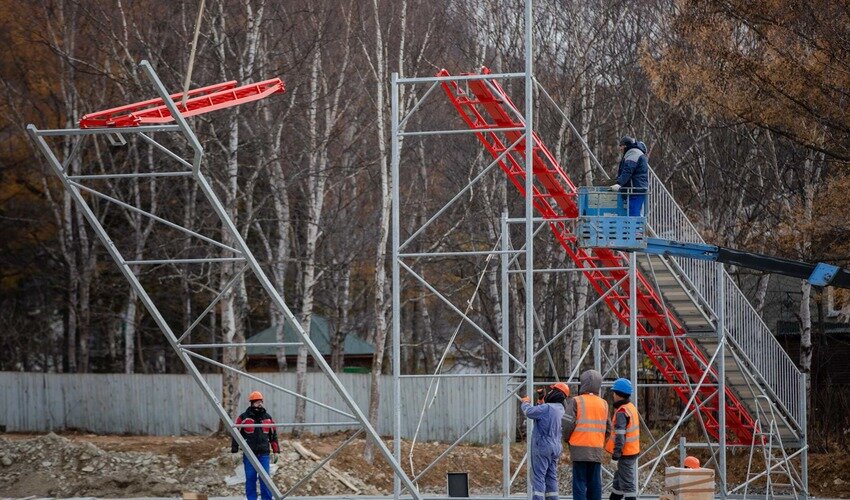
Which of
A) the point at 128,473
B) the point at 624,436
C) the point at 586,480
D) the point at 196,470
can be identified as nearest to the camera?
the point at 624,436

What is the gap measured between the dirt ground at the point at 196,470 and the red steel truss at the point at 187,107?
39.7 ft

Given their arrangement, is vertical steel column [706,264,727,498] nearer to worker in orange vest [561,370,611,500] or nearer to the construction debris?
worker in orange vest [561,370,611,500]

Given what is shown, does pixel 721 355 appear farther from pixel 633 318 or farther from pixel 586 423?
pixel 586 423

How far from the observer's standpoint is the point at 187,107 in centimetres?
1712

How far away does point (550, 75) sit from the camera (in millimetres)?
37781

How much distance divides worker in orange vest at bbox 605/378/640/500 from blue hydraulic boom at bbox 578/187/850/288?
12.9ft

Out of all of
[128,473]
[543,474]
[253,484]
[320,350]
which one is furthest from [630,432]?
[320,350]

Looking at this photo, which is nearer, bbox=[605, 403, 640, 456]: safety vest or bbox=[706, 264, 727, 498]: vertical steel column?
bbox=[605, 403, 640, 456]: safety vest

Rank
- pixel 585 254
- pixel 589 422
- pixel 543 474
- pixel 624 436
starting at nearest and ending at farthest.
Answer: pixel 624 436, pixel 589 422, pixel 543 474, pixel 585 254

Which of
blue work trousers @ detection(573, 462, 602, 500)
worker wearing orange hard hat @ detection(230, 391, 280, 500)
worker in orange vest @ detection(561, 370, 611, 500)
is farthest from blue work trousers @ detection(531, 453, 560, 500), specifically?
worker wearing orange hard hat @ detection(230, 391, 280, 500)

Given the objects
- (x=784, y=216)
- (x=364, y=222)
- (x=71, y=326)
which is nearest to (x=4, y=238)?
(x=71, y=326)

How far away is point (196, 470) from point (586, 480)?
13583mm

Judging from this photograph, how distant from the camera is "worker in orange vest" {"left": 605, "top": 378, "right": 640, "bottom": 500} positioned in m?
17.2

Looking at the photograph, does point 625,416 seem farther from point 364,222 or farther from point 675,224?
point 364,222
